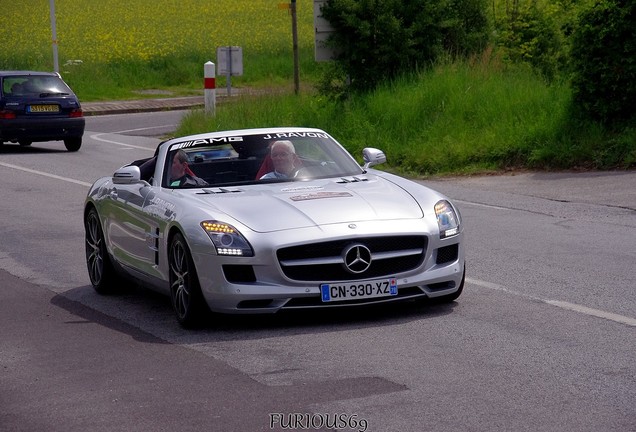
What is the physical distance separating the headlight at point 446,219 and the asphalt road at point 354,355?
548mm

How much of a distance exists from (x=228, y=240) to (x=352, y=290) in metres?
0.86

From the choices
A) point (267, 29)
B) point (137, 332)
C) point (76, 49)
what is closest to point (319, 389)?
point (137, 332)

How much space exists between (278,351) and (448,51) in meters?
18.1

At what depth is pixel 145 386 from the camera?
704cm

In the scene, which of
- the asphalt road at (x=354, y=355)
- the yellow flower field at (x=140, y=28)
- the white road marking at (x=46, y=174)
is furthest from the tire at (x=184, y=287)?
the yellow flower field at (x=140, y=28)

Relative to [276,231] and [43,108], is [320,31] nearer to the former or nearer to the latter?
[43,108]

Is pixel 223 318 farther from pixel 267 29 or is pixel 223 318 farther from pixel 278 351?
pixel 267 29

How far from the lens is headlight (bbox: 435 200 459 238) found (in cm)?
881

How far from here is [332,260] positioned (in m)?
8.38

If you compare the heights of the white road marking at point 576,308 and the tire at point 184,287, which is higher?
the tire at point 184,287

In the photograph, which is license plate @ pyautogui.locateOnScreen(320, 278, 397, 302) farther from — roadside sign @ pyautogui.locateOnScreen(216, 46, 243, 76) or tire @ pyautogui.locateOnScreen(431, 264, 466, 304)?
roadside sign @ pyautogui.locateOnScreen(216, 46, 243, 76)

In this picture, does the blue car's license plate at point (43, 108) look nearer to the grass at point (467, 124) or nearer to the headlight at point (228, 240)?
the grass at point (467, 124)

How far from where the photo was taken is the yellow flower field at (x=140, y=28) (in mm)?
54531

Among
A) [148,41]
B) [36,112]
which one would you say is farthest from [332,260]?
[148,41]
